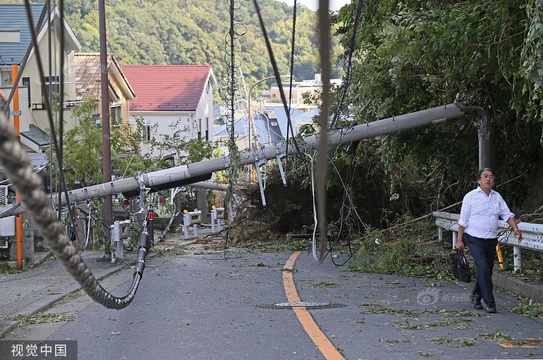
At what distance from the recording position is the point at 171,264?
793 inches

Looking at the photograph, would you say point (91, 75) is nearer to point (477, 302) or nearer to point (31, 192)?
point (477, 302)

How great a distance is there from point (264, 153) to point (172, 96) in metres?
37.8

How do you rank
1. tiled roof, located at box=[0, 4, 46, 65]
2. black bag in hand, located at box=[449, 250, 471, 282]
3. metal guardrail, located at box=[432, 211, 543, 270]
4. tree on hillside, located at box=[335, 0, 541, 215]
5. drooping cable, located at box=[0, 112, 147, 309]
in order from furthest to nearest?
tiled roof, located at box=[0, 4, 46, 65], tree on hillside, located at box=[335, 0, 541, 215], metal guardrail, located at box=[432, 211, 543, 270], black bag in hand, located at box=[449, 250, 471, 282], drooping cable, located at box=[0, 112, 147, 309]

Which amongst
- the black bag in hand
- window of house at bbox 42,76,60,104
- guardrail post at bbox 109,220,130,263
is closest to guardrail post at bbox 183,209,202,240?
window of house at bbox 42,76,60,104

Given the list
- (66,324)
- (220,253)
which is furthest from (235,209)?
(66,324)

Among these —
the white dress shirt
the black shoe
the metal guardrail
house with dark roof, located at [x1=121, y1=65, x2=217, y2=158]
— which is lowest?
the black shoe

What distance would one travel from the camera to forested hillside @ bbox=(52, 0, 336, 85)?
34.0ft

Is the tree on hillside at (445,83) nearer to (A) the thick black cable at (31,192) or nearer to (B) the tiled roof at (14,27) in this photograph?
(A) the thick black cable at (31,192)

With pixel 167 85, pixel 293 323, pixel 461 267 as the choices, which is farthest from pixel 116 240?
pixel 167 85

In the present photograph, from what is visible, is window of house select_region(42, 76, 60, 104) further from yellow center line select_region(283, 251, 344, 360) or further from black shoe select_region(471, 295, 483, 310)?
black shoe select_region(471, 295, 483, 310)

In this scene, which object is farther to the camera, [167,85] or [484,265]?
[167,85]

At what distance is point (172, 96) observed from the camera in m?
Answer: 56.7

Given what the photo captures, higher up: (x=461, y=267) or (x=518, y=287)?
(x=461, y=267)

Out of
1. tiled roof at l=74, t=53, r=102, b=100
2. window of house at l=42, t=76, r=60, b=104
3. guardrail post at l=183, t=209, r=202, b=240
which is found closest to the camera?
window of house at l=42, t=76, r=60, b=104
